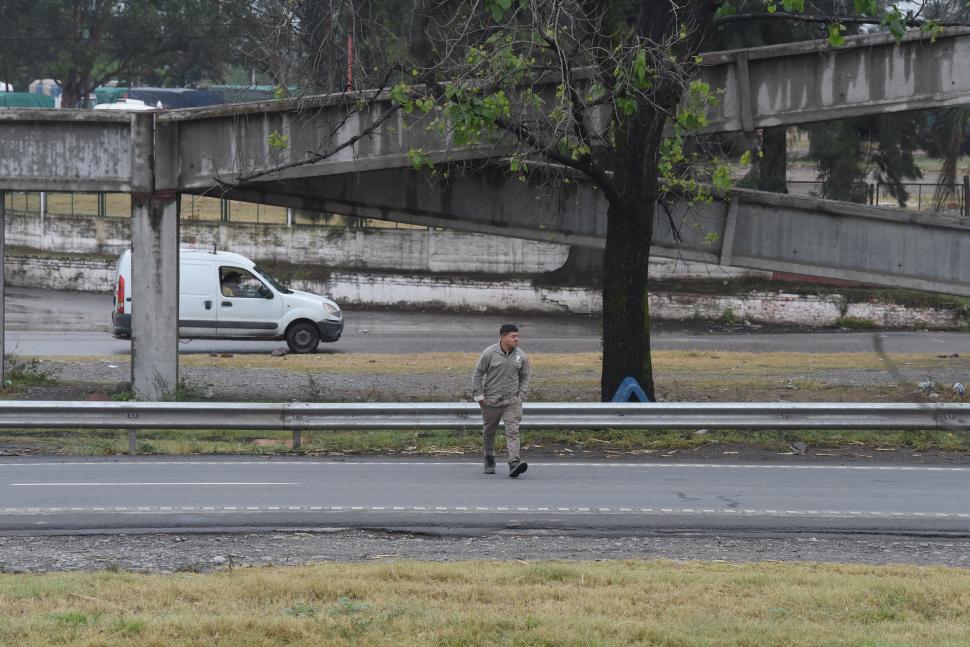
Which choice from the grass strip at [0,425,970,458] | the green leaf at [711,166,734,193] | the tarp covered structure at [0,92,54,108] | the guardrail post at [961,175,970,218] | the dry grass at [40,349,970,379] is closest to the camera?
the green leaf at [711,166,734,193]

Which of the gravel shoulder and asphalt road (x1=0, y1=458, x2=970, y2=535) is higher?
asphalt road (x1=0, y1=458, x2=970, y2=535)

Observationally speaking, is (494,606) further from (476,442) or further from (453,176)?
(453,176)

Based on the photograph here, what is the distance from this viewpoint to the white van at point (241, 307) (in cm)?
2614

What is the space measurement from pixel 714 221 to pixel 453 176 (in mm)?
4211

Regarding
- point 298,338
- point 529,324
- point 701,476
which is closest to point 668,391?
point 701,476

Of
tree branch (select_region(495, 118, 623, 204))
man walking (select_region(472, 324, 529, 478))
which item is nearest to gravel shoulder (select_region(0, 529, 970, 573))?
man walking (select_region(472, 324, 529, 478))

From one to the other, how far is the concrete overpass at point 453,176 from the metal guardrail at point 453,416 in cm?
319

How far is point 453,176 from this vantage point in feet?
64.6

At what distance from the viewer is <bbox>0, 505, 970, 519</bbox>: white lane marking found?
37.0 feet

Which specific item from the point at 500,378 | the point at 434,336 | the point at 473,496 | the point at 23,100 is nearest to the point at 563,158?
the point at 500,378

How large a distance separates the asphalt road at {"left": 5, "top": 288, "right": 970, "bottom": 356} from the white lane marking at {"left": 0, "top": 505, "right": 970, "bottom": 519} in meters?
14.9

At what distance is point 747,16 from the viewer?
1518cm

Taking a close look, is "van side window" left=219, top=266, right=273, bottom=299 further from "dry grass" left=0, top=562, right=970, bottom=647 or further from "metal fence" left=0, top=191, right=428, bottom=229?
"dry grass" left=0, top=562, right=970, bottom=647

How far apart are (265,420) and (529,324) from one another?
17.2 metres
